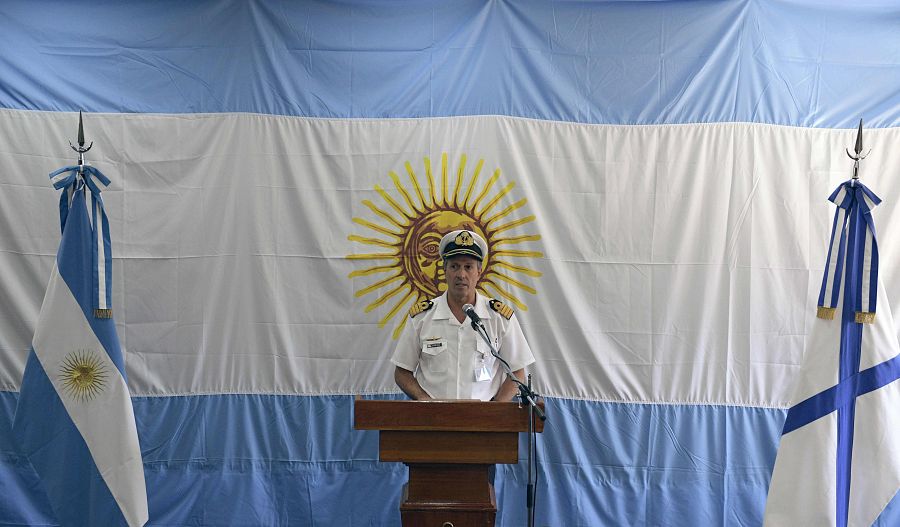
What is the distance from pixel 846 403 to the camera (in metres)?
3.42

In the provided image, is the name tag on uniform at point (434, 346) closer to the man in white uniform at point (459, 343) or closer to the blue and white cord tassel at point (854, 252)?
the man in white uniform at point (459, 343)

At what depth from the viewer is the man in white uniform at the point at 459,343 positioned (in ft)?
11.2

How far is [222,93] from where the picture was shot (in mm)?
4156

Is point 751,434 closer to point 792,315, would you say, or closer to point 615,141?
point 792,315

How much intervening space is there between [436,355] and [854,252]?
1.88 meters

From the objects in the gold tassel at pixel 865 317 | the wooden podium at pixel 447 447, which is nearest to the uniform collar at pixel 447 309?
the wooden podium at pixel 447 447

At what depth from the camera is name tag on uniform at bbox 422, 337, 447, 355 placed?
3.46m

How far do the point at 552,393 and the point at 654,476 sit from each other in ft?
2.24

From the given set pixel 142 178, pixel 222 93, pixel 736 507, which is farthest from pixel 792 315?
pixel 142 178

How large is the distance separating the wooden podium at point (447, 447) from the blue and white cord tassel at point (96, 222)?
4.77 feet

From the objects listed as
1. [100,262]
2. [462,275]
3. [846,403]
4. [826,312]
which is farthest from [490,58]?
[846,403]

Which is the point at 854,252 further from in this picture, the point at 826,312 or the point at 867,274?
the point at 826,312

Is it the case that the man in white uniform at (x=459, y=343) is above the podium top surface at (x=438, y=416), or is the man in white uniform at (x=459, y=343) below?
above

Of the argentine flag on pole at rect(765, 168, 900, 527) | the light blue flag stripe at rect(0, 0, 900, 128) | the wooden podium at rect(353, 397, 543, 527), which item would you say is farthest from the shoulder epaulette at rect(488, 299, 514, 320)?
the argentine flag on pole at rect(765, 168, 900, 527)
